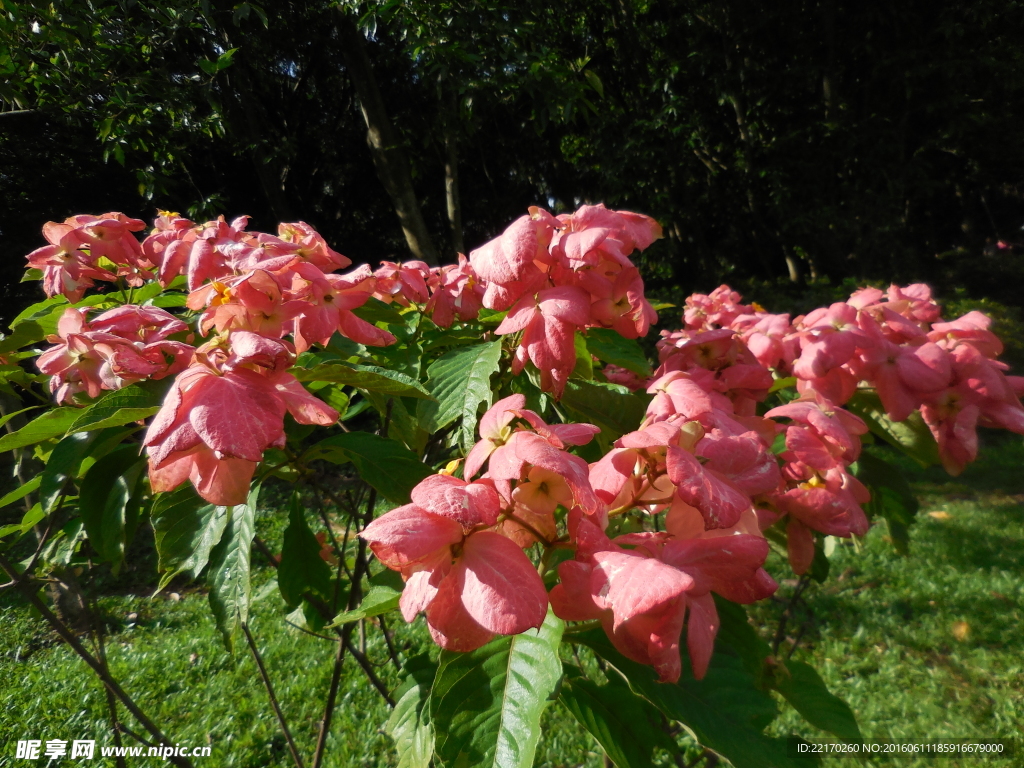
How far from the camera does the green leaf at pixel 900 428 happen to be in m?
0.88

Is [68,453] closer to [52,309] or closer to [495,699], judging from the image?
[52,309]

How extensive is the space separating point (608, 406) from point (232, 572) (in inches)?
20.4

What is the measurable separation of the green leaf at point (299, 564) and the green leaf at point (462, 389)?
15.1 inches

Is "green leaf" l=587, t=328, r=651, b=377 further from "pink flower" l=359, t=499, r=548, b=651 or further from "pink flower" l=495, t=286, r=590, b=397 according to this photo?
"pink flower" l=359, t=499, r=548, b=651

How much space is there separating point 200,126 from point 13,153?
4.08 meters

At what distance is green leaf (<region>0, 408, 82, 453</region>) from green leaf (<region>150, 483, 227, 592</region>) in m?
0.13

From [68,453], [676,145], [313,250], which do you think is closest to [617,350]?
[313,250]

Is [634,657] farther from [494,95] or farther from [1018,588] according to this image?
[494,95]

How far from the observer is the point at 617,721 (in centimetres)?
63

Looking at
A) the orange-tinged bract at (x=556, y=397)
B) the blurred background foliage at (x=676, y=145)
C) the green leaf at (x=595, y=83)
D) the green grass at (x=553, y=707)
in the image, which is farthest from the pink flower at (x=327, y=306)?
the blurred background foliage at (x=676, y=145)

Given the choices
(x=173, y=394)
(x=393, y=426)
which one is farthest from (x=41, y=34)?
(x=173, y=394)

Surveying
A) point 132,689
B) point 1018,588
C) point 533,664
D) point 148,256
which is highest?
point 148,256

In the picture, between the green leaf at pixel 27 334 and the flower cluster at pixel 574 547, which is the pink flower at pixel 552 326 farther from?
the green leaf at pixel 27 334

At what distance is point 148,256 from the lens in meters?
0.94
